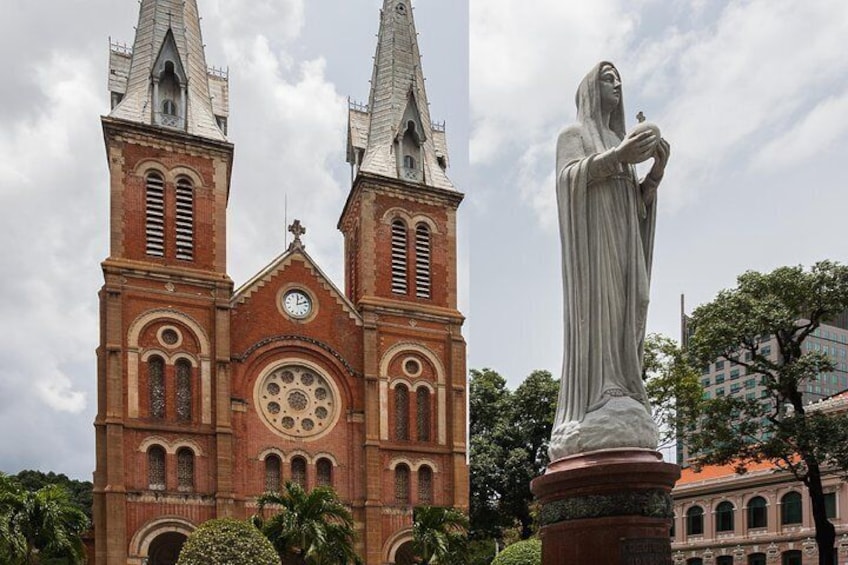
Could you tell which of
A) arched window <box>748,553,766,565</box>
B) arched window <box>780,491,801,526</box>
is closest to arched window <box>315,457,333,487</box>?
arched window <box>748,553,766,565</box>

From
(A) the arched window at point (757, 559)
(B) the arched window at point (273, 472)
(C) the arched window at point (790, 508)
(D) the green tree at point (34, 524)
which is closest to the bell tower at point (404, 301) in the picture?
(B) the arched window at point (273, 472)

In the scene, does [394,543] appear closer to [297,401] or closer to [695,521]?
[297,401]

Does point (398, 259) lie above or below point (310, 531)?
above

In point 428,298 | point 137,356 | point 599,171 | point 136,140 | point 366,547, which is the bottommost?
point 366,547

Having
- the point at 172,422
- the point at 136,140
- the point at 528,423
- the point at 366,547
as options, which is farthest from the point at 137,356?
the point at 528,423

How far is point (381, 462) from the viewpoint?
1448 inches

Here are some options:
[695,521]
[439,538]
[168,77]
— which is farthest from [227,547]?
[695,521]

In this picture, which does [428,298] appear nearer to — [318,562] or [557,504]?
[318,562]

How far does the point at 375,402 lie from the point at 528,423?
18.4 feet

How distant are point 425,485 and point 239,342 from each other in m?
8.40

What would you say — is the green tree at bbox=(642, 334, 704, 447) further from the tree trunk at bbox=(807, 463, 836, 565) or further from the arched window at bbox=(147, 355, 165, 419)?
the arched window at bbox=(147, 355, 165, 419)

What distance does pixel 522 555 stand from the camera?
23.6m

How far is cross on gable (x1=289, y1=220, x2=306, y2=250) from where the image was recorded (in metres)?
38.8

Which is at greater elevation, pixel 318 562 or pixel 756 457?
pixel 756 457
